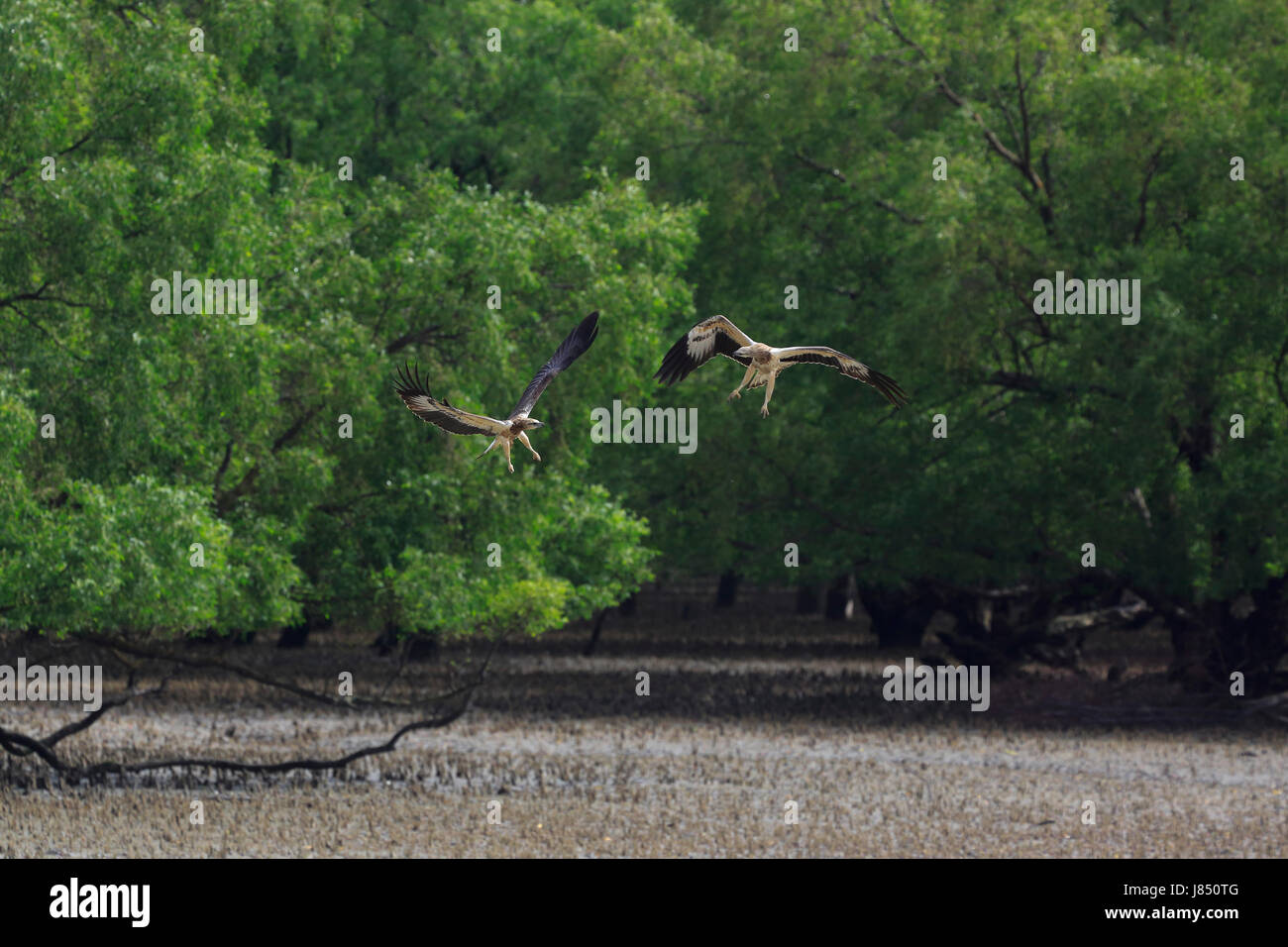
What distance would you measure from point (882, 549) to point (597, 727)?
824cm

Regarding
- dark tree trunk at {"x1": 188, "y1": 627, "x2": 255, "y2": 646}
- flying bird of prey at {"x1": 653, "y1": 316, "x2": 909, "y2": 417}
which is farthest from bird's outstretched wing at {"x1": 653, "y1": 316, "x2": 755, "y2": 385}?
dark tree trunk at {"x1": 188, "y1": 627, "x2": 255, "y2": 646}

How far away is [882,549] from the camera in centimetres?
3356

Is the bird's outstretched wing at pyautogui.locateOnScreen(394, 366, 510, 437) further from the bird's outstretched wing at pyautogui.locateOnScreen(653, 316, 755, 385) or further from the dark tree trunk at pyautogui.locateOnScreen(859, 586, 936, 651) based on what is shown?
the dark tree trunk at pyautogui.locateOnScreen(859, 586, 936, 651)

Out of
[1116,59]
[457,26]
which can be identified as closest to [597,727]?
[1116,59]

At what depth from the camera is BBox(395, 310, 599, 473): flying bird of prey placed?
13.8 feet

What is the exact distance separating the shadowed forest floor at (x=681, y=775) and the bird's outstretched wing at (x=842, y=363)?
1274 centimetres

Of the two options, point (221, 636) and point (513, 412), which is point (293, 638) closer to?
point (221, 636)

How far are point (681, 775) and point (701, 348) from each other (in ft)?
61.1

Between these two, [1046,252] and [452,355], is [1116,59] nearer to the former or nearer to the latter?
[1046,252]

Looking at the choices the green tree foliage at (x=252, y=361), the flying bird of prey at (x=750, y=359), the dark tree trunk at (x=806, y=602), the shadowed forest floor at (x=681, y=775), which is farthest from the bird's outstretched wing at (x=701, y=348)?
the dark tree trunk at (x=806, y=602)

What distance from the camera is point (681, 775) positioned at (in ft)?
75.2

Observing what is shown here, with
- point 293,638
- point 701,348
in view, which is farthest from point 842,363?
point 293,638

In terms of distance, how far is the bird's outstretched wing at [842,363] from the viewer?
431 cm

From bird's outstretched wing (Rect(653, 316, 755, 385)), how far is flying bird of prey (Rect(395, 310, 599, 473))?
23 cm
